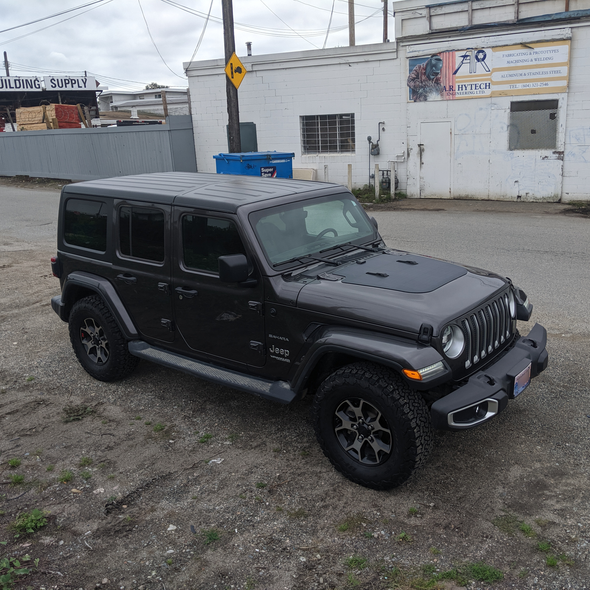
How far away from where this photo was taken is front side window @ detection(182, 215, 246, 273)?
167 inches

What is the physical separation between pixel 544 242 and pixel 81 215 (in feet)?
26.9

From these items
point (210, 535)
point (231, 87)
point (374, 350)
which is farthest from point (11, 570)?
point (231, 87)

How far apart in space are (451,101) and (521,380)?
13.5 m

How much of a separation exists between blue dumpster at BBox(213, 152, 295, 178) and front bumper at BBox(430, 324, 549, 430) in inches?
433

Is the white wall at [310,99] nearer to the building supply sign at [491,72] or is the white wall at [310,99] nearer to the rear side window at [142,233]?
the building supply sign at [491,72]

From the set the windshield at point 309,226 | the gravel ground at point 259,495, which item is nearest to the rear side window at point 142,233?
the windshield at point 309,226

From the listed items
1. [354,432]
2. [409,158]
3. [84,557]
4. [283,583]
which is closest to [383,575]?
[283,583]

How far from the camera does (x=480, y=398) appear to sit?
11.4 feet

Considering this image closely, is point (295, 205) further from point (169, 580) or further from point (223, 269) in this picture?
point (169, 580)

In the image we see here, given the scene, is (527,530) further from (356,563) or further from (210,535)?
(210,535)

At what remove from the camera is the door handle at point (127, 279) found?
4.91m

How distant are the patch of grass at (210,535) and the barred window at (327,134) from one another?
15.7 metres

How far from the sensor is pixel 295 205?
4.54m

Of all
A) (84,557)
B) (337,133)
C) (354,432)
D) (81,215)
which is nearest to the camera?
(84,557)
